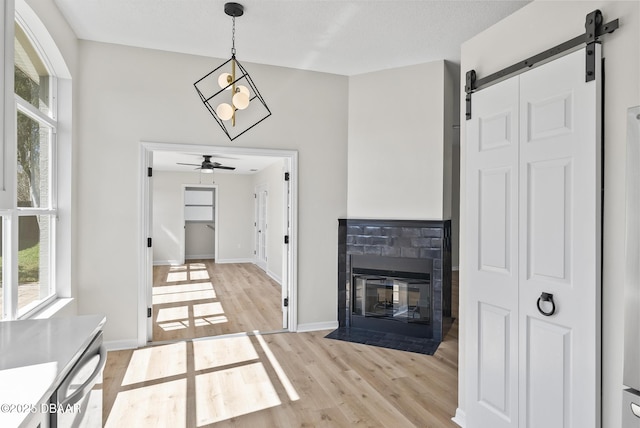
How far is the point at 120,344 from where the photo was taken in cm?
362

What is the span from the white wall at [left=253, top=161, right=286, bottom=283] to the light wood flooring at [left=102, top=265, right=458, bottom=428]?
11.4ft

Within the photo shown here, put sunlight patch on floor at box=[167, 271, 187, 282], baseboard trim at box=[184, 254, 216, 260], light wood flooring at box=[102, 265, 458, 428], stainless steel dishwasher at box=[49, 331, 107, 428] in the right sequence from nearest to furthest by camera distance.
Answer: stainless steel dishwasher at box=[49, 331, 107, 428]
light wood flooring at box=[102, 265, 458, 428]
sunlight patch on floor at box=[167, 271, 187, 282]
baseboard trim at box=[184, 254, 216, 260]

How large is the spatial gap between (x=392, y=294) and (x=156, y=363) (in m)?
2.45

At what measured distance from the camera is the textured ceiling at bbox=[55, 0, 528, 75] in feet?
9.45

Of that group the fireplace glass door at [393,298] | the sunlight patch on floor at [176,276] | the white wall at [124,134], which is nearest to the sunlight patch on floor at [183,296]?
the sunlight patch on floor at [176,276]

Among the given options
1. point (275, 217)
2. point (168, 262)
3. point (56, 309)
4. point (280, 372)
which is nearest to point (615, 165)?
point (280, 372)

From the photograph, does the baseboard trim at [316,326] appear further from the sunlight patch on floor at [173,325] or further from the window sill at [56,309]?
the window sill at [56,309]

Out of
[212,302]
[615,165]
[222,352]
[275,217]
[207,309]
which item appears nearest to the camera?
[615,165]

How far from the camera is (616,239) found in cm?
163

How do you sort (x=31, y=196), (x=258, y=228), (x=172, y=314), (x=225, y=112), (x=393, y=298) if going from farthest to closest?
(x=258, y=228)
(x=172, y=314)
(x=393, y=298)
(x=225, y=112)
(x=31, y=196)

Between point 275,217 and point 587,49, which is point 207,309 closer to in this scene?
point 275,217

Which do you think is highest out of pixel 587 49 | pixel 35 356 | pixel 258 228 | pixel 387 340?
pixel 587 49

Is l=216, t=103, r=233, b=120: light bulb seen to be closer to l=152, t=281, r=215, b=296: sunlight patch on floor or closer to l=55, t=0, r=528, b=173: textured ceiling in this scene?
l=55, t=0, r=528, b=173: textured ceiling

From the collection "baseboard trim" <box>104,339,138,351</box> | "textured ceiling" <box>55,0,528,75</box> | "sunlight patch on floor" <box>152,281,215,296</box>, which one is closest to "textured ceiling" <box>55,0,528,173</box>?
"textured ceiling" <box>55,0,528,75</box>
